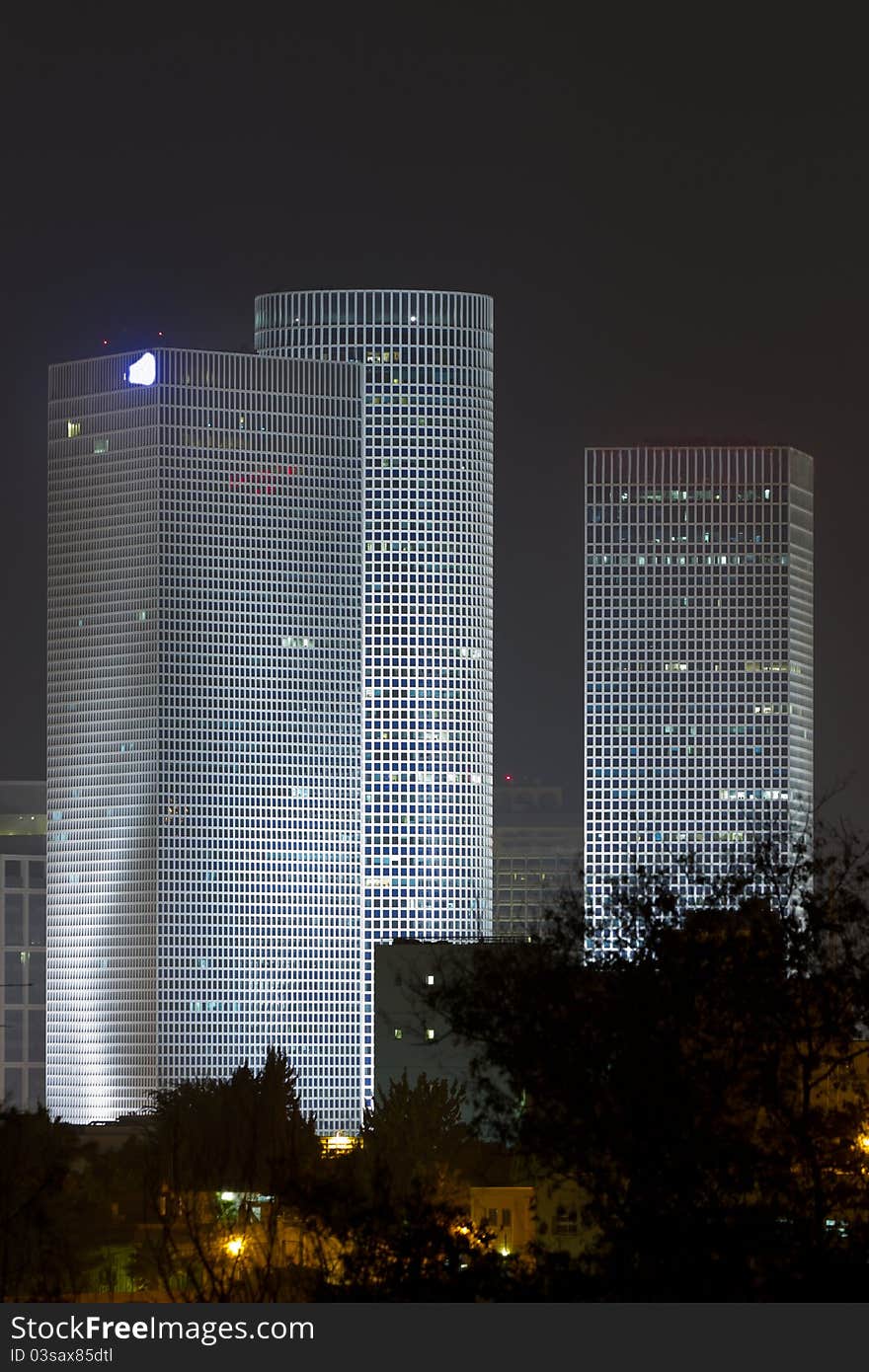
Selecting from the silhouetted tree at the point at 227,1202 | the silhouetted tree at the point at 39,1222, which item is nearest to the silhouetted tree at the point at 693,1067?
the silhouetted tree at the point at 227,1202

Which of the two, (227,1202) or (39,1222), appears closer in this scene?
(39,1222)

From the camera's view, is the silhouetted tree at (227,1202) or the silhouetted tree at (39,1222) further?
the silhouetted tree at (39,1222)

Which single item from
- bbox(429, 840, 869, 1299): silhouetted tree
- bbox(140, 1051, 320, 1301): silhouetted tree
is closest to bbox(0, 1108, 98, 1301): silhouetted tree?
bbox(140, 1051, 320, 1301): silhouetted tree

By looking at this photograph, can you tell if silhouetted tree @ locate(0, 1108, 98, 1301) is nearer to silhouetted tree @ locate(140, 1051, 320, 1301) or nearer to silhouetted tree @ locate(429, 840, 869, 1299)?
silhouetted tree @ locate(140, 1051, 320, 1301)

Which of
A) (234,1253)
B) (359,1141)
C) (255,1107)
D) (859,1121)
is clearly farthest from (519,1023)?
(359,1141)

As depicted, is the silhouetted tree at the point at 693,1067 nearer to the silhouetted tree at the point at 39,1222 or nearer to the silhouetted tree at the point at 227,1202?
the silhouetted tree at the point at 227,1202

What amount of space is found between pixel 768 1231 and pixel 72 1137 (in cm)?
11628

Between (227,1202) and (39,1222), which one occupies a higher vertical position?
(39,1222)

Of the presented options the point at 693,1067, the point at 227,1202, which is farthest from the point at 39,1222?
the point at 227,1202

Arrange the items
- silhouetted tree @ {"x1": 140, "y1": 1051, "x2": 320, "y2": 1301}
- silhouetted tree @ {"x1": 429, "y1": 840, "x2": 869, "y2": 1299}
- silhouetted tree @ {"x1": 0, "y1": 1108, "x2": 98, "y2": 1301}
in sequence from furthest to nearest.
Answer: silhouetted tree @ {"x1": 0, "y1": 1108, "x2": 98, "y2": 1301}, silhouetted tree @ {"x1": 140, "y1": 1051, "x2": 320, "y2": 1301}, silhouetted tree @ {"x1": 429, "y1": 840, "x2": 869, "y2": 1299}

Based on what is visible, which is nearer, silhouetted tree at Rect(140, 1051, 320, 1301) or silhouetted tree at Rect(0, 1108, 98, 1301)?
silhouetted tree at Rect(140, 1051, 320, 1301)

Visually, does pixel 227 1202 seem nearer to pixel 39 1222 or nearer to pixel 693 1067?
pixel 39 1222

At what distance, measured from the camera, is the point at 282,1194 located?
77.8 m

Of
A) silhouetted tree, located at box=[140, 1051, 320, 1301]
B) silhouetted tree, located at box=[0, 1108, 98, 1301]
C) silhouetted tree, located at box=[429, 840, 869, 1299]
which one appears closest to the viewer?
silhouetted tree, located at box=[429, 840, 869, 1299]
